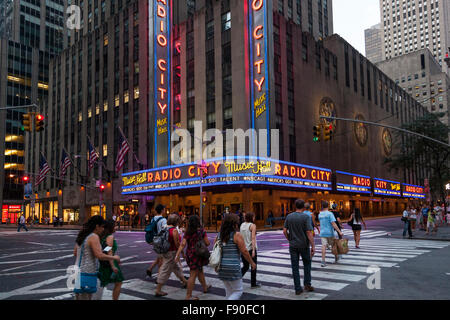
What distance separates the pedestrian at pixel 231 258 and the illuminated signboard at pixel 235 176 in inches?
1067

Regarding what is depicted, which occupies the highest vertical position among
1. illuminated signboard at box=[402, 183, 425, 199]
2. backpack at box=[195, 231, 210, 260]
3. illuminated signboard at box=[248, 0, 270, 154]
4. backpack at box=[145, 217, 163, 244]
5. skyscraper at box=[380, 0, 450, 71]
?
skyscraper at box=[380, 0, 450, 71]

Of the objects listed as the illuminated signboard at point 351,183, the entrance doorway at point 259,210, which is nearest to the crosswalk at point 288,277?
the entrance doorway at point 259,210

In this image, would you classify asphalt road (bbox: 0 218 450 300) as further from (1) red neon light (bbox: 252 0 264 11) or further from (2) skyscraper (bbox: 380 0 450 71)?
(2) skyscraper (bbox: 380 0 450 71)

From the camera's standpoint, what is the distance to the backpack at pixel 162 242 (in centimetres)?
855

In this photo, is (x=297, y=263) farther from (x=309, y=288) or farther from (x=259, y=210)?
(x=259, y=210)

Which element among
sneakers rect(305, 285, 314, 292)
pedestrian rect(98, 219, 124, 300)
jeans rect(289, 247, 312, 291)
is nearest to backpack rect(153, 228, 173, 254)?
pedestrian rect(98, 219, 124, 300)

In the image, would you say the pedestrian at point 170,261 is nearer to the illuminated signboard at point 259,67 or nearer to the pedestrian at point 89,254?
the pedestrian at point 89,254

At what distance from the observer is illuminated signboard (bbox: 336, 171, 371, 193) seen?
48062 mm

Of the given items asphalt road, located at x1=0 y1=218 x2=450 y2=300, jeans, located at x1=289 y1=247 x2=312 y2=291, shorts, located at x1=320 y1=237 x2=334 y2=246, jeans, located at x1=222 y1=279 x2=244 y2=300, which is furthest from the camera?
shorts, located at x1=320 y1=237 x2=334 y2=246

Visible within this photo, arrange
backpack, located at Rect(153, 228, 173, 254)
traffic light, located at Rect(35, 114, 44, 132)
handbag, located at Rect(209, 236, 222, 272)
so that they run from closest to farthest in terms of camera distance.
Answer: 1. handbag, located at Rect(209, 236, 222, 272)
2. backpack, located at Rect(153, 228, 173, 254)
3. traffic light, located at Rect(35, 114, 44, 132)

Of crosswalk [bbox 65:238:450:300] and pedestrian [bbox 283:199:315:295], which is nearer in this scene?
pedestrian [bbox 283:199:315:295]

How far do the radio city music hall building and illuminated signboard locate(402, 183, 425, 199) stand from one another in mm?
6540
